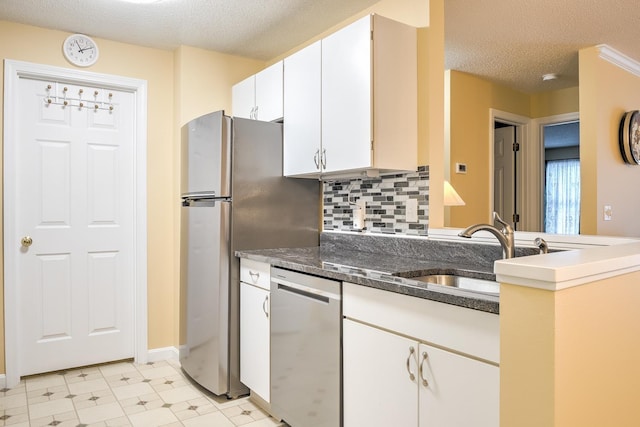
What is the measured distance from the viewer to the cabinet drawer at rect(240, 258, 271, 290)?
2.38 metres

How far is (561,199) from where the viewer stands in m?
4.18

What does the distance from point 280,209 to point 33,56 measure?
1.97 metres

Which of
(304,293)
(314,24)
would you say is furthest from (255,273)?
(314,24)

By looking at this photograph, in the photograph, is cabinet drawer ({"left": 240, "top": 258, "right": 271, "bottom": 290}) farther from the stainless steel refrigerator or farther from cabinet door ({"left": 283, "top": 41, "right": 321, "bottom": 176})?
cabinet door ({"left": 283, "top": 41, "right": 321, "bottom": 176})

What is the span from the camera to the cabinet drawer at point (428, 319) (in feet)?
4.17

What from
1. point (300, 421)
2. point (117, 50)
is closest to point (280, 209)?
point (300, 421)

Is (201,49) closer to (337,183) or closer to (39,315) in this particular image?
(337,183)

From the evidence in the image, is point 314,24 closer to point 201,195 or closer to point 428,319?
point 201,195

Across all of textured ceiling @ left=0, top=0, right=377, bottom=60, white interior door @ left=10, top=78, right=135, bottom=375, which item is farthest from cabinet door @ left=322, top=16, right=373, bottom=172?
white interior door @ left=10, top=78, right=135, bottom=375

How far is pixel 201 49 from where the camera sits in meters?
3.38

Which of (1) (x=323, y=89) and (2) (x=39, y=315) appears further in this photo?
(2) (x=39, y=315)

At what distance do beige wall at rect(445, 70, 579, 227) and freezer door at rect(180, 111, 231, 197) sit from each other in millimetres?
1738

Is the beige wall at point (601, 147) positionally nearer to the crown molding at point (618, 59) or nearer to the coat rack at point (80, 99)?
the crown molding at point (618, 59)

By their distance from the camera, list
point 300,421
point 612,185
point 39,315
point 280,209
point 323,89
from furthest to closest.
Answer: point 612,185 < point 39,315 < point 280,209 < point 323,89 < point 300,421
